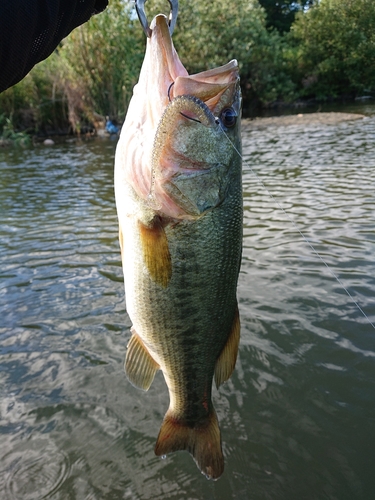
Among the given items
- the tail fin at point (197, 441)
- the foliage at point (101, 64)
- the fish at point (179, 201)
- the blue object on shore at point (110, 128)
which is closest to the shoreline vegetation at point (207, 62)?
the foliage at point (101, 64)

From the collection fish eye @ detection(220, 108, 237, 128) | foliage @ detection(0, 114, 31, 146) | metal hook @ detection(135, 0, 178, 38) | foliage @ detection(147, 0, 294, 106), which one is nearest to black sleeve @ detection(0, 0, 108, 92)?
metal hook @ detection(135, 0, 178, 38)

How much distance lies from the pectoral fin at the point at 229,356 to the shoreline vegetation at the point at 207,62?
834 inches

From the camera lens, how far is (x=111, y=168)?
1339cm

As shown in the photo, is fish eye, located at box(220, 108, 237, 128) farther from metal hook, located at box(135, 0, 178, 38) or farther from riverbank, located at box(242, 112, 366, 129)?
riverbank, located at box(242, 112, 366, 129)

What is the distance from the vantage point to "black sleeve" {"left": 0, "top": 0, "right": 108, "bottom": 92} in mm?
1606

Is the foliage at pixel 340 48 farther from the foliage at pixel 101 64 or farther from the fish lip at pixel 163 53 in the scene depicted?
the fish lip at pixel 163 53

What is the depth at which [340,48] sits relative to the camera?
3712 cm

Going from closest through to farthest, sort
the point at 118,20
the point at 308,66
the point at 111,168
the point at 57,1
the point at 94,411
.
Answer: the point at 57,1 → the point at 94,411 → the point at 111,168 → the point at 118,20 → the point at 308,66

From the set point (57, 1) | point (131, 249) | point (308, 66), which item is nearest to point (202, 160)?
point (131, 249)

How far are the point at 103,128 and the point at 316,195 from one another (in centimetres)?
1708

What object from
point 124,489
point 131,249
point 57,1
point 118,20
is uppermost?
point 118,20

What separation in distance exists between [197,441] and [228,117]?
1712 millimetres

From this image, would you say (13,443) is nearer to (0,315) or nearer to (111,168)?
(0,315)

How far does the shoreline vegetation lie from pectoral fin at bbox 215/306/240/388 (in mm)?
21183
